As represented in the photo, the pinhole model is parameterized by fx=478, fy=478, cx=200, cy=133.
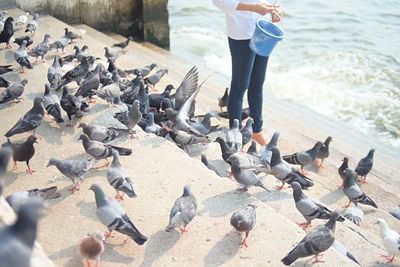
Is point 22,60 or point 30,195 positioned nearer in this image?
point 30,195

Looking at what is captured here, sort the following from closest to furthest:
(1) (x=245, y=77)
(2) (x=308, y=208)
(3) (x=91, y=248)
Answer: (3) (x=91, y=248) < (2) (x=308, y=208) < (1) (x=245, y=77)

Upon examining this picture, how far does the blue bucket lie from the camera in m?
5.52

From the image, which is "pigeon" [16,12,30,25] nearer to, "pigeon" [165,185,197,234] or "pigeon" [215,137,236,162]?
"pigeon" [215,137,236,162]

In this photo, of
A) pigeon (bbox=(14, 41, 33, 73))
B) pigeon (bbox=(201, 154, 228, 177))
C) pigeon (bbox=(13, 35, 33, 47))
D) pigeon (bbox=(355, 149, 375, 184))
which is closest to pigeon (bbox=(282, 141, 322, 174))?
pigeon (bbox=(355, 149, 375, 184))

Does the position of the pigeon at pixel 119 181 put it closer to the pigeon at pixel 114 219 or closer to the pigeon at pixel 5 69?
the pigeon at pixel 114 219

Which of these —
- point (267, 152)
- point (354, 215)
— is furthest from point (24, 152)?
point (354, 215)

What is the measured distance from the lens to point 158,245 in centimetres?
438

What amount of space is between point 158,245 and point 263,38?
2673 millimetres

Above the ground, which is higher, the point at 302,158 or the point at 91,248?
the point at 91,248

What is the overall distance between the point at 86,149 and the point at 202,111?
3521 millimetres

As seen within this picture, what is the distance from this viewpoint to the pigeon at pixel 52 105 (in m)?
6.76

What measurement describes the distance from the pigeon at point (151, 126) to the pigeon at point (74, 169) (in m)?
1.83

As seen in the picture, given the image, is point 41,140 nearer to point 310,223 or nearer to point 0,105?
point 0,105

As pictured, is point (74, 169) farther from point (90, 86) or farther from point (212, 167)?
point (90, 86)
